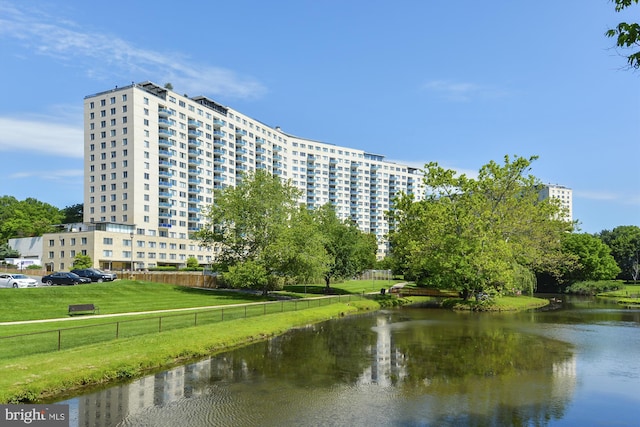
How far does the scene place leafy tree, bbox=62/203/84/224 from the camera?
138500mm

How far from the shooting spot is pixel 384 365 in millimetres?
23109

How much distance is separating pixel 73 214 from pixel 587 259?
5301 inches

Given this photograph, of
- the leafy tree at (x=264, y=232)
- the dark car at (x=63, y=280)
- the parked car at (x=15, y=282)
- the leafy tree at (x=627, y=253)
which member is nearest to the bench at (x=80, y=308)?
the parked car at (x=15, y=282)

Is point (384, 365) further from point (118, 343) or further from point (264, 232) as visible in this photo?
point (264, 232)

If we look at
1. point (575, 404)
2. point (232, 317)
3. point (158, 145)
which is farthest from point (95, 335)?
point (158, 145)

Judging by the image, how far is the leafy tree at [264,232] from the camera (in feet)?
181

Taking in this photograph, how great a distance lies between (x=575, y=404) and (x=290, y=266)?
134 feet

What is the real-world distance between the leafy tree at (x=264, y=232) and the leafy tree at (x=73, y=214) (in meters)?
97.1

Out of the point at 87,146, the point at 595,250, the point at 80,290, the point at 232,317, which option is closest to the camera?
the point at 232,317

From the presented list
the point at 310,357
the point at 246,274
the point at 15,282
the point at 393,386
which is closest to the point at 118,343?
the point at 310,357

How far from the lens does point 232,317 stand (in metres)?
36.1

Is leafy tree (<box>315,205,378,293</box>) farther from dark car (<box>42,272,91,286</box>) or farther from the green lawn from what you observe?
dark car (<box>42,272,91,286</box>)

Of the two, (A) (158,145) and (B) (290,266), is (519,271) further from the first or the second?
(A) (158,145)

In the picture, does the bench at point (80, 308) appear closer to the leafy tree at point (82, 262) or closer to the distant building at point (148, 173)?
the leafy tree at point (82, 262)
